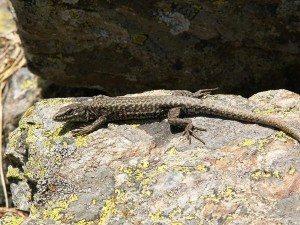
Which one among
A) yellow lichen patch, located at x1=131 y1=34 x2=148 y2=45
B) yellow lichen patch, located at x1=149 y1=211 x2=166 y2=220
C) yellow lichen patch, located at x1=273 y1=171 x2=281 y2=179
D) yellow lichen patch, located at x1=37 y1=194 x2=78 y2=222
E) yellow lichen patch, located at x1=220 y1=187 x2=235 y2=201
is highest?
yellow lichen patch, located at x1=131 y1=34 x2=148 y2=45

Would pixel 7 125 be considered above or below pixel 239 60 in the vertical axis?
below

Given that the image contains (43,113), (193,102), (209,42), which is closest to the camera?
(193,102)

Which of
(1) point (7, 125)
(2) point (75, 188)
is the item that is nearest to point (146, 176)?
(2) point (75, 188)

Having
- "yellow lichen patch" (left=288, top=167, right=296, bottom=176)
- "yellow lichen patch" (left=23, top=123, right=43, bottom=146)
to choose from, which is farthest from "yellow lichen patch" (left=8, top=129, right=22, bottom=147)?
"yellow lichen patch" (left=288, top=167, right=296, bottom=176)

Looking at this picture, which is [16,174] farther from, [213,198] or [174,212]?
[213,198]

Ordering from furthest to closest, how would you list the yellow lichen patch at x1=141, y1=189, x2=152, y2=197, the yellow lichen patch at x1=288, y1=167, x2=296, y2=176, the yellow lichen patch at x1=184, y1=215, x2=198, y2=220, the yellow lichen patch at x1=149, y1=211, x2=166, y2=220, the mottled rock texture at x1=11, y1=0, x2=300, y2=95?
the mottled rock texture at x1=11, y1=0, x2=300, y2=95, the yellow lichen patch at x1=141, y1=189, x2=152, y2=197, the yellow lichen patch at x1=288, y1=167, x2=296, y2=176, the yellow lichen patch at x1=149, y1=211, x2=166, y2=220, the yellow lichen patch at x1=184, y1=215, x2=198, y2=220

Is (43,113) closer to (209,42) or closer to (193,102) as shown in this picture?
(193,102)

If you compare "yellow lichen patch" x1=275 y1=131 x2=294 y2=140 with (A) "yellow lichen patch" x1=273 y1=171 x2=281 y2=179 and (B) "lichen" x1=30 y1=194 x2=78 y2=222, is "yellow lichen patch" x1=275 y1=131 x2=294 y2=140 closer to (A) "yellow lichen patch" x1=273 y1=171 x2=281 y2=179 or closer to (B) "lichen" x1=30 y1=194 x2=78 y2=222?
(A) "yellow lichen patch" x1=273 y1=171 x2=281 y2=179
